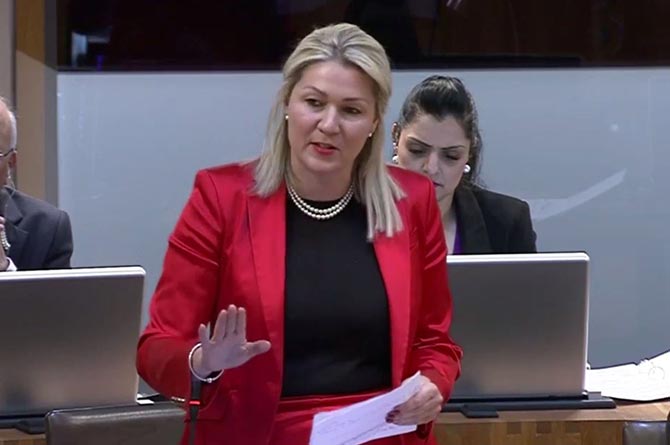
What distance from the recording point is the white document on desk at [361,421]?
80.1 inches

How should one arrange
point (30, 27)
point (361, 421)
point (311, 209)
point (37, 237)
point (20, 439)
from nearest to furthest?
1. point (361, 421)
2. point (311, 209)
3. point (20, 439)
4. point (37, 237)
5. point (30, 27)

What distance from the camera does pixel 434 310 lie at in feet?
7.34

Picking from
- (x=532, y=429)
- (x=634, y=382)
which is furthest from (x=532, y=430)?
(x=634, y=382)

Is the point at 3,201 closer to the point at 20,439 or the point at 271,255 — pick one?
the point at 20,439

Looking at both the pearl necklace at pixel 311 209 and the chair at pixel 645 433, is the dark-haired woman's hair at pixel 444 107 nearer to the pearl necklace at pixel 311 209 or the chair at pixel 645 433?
the chair at pixel 645 433

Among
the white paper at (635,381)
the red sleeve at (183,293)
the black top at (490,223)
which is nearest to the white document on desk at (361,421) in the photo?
the red sleeve at (183,293)

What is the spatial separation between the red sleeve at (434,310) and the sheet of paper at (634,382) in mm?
970

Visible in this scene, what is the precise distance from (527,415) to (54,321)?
1.00 metres

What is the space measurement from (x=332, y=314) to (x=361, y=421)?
0.17 metres

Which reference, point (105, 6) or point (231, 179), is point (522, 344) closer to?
point (231, 179)

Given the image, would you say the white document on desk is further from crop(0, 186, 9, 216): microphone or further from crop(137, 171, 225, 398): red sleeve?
crop(0, 186, 9, 216): microphone

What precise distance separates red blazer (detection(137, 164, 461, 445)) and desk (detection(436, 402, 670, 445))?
27.1 inches

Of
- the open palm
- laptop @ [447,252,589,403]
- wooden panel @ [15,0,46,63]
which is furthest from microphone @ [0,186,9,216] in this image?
the open palm

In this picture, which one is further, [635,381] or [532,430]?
[635,381]
